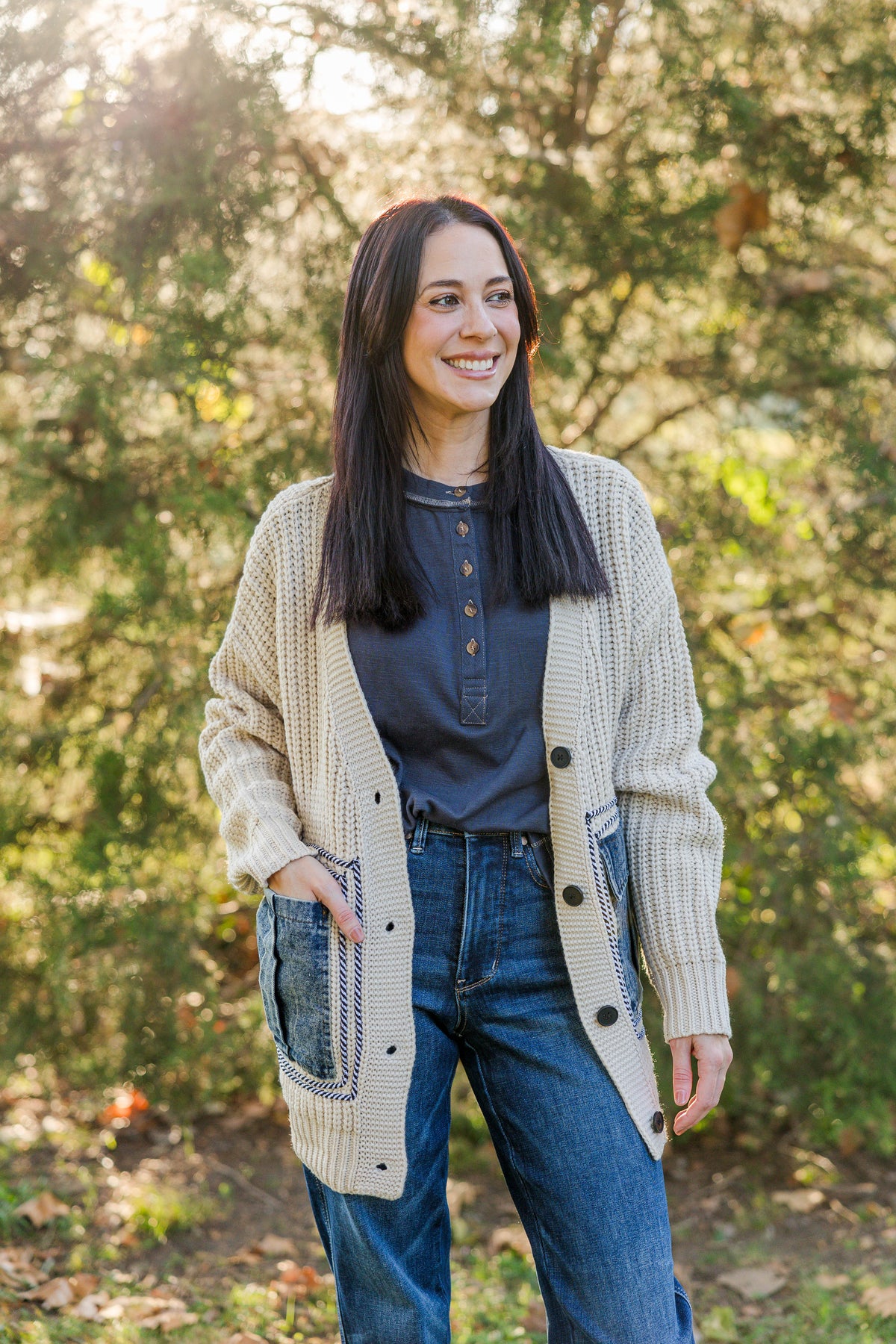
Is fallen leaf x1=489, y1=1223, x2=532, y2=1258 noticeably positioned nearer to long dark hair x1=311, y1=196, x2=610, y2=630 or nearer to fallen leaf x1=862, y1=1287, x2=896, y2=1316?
fallen leaf x1=862, y1=1287, x2=896, y2=1316

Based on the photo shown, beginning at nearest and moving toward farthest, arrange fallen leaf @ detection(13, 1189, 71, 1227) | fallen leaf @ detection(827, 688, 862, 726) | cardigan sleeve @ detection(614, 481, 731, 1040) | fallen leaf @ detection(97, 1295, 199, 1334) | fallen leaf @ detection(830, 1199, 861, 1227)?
cardigan sleeve @ detection(614, 481, 731, 1040), fallen leaf @ detection(97, 1295, 199, 1334), fallen leaf @ detection(13, 1189, 71, 1227), fallen leaf @ detection(830, 1199, 861, 1227), fallen leaf @ detection(827, 688, 862, 726)

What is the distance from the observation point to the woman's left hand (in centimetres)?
182

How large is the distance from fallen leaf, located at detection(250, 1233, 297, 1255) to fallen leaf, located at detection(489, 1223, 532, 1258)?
1.76 ft

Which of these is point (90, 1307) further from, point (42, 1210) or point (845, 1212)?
point (845, 1212)

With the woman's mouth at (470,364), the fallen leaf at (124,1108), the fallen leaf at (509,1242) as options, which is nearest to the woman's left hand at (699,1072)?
the woman's mouth at (470,364)

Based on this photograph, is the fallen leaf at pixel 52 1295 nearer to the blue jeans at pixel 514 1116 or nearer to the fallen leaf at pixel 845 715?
the blue jeans at pixel 514 1116

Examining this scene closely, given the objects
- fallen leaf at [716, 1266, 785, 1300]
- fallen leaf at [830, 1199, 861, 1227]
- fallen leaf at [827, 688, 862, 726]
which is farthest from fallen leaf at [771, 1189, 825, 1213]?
fallen leaf at [716, 1266, 785, 1300]

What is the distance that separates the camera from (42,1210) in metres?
3.24

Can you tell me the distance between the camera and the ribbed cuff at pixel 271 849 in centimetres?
182

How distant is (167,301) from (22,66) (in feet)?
2.42

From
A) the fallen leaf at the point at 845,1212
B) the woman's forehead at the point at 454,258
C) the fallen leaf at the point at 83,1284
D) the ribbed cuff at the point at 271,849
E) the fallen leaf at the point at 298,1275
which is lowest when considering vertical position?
the fallen leaf at the point at 298,1275

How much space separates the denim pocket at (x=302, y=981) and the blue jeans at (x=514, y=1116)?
0.14 metres

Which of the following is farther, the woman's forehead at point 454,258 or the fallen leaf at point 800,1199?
the fallen leaf at point 800,1199

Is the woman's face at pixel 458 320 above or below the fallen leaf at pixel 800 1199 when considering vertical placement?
above
